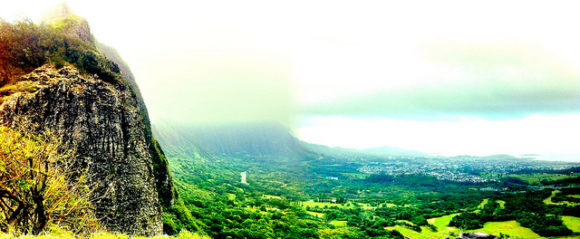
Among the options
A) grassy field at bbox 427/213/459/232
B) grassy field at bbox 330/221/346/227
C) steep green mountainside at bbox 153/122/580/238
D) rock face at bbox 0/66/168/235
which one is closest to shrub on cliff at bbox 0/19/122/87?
rock face at bbox 0/66/168/235

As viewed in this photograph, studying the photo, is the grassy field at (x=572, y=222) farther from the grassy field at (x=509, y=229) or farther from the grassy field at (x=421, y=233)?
the grassy field at (x=421, y=233)

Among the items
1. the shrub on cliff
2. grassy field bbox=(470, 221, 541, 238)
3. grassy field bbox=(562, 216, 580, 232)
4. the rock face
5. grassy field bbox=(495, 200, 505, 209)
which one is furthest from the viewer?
grassy field bbox=(495, 200, 505, 209)

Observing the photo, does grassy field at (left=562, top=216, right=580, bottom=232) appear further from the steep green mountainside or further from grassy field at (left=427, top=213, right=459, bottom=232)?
grassy field at (left=427, top=213, right=459, bottom=232)

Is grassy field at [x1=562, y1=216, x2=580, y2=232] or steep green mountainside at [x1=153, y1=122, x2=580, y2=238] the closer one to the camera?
steep green mountainside at [x1=153, y1=122, x2=580, y2=238]

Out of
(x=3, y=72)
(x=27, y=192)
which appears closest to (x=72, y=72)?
(x=3, y=72)

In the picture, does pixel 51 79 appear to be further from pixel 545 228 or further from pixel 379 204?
pixel 379 204

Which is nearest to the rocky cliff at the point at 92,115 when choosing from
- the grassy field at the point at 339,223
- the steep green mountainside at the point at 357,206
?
the steep green mountainside at the point at 357,206
